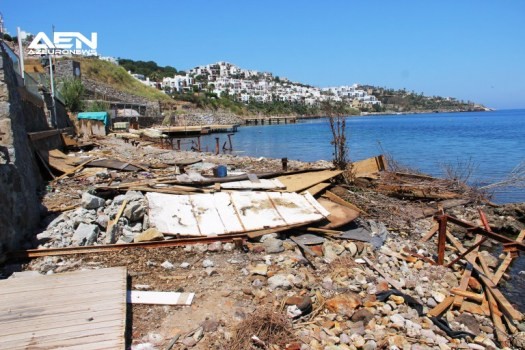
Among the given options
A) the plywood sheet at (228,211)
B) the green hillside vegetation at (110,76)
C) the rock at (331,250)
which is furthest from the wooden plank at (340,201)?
the green hillside vegetation at (110,76)

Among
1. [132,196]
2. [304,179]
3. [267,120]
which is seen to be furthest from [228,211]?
[267,120]

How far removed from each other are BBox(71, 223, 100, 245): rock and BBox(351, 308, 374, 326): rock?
12.8 feet

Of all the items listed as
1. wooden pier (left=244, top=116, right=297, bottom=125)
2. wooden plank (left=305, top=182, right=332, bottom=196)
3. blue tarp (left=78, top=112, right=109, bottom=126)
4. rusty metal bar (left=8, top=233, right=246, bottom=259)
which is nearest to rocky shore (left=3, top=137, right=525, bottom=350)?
rusty metal bar (left=8, top=233, right=246, bottom=259)

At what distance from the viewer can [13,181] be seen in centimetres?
568

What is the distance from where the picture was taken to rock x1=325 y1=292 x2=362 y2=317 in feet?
14.3

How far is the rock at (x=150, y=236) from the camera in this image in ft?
18.9

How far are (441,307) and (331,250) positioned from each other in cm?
173

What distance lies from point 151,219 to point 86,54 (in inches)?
2674

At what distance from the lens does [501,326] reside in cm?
460

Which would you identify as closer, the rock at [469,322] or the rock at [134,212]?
the rock at [469,322]

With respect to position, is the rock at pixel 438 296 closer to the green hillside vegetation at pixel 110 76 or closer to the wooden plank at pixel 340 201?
the wooden plank at pixel 340 201

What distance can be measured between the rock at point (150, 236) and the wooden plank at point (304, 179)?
293cm

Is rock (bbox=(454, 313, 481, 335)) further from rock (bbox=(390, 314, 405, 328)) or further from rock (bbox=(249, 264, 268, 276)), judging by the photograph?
rock (bbox=(249, 264, 268, 276))

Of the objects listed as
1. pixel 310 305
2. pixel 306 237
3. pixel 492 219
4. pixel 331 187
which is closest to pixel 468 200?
pixel 492 219
